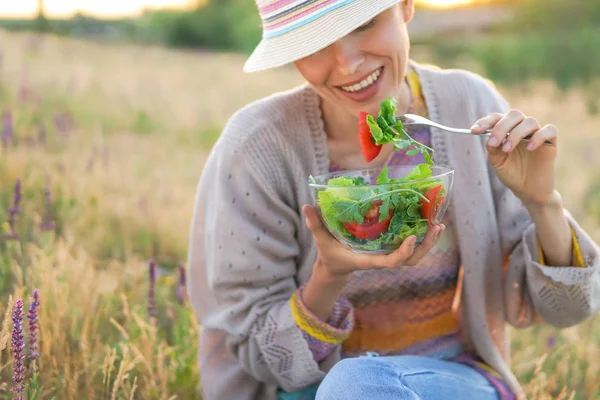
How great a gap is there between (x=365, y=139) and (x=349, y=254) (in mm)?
299

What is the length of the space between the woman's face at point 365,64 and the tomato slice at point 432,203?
48 cm

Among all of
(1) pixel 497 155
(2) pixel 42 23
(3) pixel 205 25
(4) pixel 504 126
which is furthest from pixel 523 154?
(3) pixel 205 25

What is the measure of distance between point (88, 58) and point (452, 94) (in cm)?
1209

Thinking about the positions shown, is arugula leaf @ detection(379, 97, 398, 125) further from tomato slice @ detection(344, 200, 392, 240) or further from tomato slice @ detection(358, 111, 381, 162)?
tomato slice @ detection(344, 200, 392, 240)

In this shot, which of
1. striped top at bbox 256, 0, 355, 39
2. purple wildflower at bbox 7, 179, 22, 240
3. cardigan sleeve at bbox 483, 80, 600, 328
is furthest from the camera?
purple wildflower at bbox 7, 179, 22, 240

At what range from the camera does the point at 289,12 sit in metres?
1.87

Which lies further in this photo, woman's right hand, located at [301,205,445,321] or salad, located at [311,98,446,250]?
woman's right hand, located at [301,205,445,321]

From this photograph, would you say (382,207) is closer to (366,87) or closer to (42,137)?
(366,87)

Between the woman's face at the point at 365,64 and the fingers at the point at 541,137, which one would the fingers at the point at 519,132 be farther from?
the woman's face at the point at 365,64

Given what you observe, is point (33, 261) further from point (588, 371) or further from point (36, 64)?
point (36, 64)

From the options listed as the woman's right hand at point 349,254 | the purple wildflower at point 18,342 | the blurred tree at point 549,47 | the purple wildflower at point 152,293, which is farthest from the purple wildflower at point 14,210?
the blurred tree at point 549,47

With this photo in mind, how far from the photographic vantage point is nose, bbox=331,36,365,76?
1.83 meters

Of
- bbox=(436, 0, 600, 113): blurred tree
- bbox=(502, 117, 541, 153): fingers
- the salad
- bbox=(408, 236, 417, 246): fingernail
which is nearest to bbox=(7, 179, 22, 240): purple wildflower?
the salad

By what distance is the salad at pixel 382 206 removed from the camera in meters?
1.44
